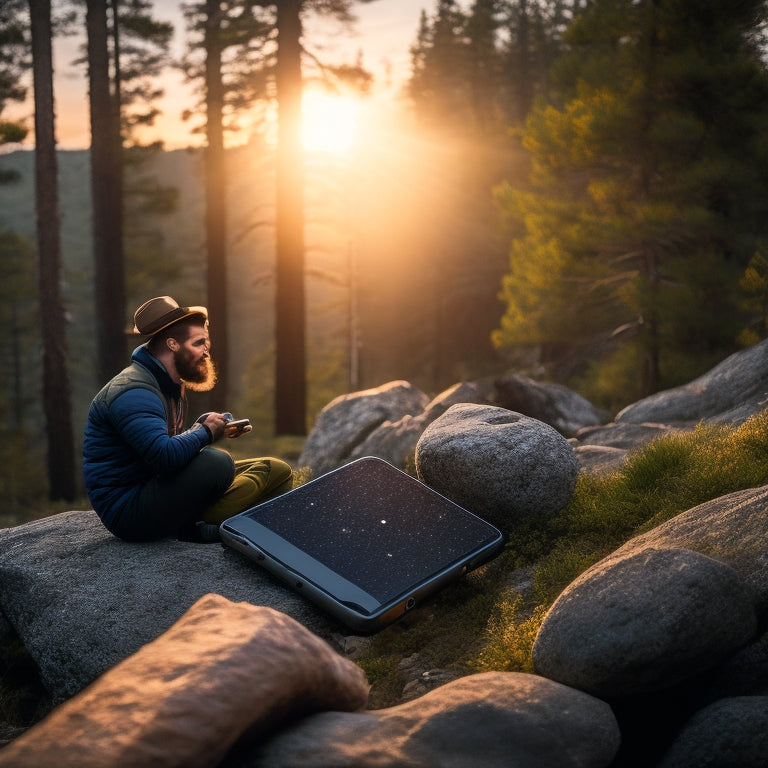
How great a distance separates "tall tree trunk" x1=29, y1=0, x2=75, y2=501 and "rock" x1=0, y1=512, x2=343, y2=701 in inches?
448

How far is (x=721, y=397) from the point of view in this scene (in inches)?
328

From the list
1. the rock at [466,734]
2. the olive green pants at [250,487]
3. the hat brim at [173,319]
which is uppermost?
the hat brim at [173,319]

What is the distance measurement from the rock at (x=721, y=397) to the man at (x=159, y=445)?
5158 mm

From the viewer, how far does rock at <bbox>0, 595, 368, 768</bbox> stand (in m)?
2.38

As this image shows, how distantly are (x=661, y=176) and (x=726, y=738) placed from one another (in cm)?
1326

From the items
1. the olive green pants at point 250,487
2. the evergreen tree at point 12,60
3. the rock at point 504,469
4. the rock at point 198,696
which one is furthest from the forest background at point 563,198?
the rock at point 198,696

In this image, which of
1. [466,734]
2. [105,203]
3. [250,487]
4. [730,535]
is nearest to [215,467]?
[250,487]

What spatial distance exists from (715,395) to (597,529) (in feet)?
13.5

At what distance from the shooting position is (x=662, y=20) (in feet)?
43.7

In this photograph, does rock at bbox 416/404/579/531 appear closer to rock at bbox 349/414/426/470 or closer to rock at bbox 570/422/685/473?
rock at bbox 570/422/685/473

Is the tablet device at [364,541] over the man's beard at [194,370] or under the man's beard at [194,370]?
under

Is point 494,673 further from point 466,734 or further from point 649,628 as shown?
point 649,628

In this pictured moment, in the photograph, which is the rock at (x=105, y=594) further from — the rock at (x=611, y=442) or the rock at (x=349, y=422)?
the rock at (x=349, y=422)

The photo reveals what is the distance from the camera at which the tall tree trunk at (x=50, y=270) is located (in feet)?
48.4
